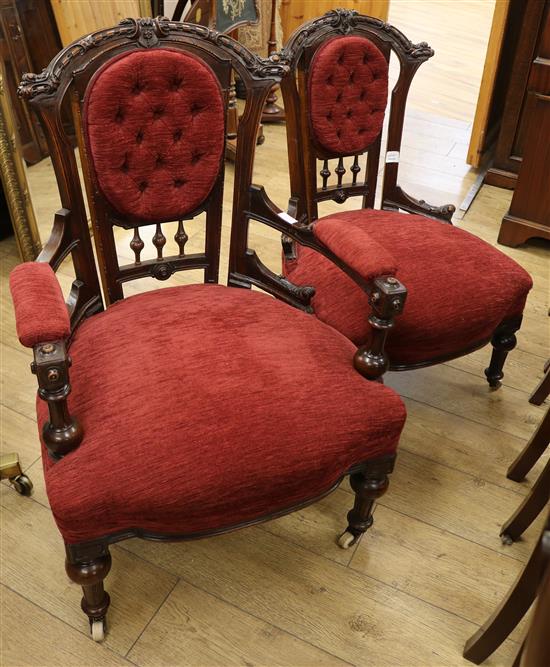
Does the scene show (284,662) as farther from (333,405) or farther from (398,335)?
(398,335)

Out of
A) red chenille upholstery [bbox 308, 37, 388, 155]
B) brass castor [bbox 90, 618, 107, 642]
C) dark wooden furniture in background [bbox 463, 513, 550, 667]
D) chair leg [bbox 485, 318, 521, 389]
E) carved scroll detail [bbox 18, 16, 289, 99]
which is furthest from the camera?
chair leg [bbox 485, 318, 521, 389]

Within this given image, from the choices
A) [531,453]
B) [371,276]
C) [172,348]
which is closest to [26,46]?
[172,348]

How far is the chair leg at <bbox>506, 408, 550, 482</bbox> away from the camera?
160cm

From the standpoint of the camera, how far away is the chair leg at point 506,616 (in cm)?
→ 114

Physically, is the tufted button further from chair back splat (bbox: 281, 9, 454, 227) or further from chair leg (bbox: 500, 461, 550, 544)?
chair leg (bbox: 500, 461, 550, 544)

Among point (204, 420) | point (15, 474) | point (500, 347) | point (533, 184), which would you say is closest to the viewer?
point (204, 420)

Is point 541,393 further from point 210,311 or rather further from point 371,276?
point 210,311

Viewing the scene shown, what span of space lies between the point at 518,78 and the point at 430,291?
5.88 ft

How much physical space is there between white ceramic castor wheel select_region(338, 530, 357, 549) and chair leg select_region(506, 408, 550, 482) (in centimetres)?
50

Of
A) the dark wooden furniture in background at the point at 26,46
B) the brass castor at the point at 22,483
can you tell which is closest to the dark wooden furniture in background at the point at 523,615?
the brass castor at the point at 22,483

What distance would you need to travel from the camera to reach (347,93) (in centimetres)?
177

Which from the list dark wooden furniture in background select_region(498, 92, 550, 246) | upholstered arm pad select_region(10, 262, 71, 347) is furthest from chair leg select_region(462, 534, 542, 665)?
dark wooden furniture in background select_region(498, 92, 550, 246)

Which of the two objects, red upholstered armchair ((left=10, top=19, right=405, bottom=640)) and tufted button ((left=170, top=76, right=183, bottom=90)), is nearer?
red upholstered armchair ((left=10, top=19, right=405, bottom=640))

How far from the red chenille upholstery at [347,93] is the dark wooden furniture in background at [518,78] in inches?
36.1
